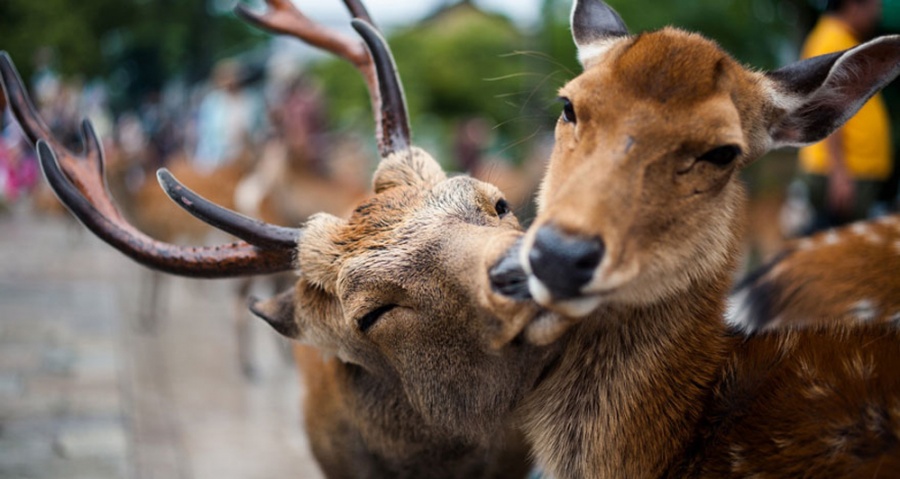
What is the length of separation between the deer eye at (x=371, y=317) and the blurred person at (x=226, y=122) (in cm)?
797

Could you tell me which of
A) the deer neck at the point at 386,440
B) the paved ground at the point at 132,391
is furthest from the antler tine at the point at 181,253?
the paved ground at the point at 132,391

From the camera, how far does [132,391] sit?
22.0 feet

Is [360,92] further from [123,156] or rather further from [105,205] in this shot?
[105,205]

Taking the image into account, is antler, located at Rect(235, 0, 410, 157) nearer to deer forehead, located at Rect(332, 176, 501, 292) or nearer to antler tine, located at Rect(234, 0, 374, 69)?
antler tine, located at Rect(234, 0, 374, 69)

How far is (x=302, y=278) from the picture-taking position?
8.11 feet

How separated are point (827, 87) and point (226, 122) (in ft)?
32.2

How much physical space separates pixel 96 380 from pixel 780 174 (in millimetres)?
Result: 9684

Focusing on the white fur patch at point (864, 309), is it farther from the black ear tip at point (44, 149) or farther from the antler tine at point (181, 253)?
the black ear tip at point (44, 149)

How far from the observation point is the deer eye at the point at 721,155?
6.19 feet

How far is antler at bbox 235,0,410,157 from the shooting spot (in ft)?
9.22

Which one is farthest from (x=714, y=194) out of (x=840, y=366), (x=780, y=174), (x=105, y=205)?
(x=780, y=174)

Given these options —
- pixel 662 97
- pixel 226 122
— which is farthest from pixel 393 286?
pixel 226 122

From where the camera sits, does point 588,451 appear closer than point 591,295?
No

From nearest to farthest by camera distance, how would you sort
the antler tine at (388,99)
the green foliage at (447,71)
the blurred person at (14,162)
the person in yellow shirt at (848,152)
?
1. the antler tine at (388,99)
2. the person in yellow shirt at (848,152)
3. the blurred person at (14,162)
4. the green foliage at (447,71)
